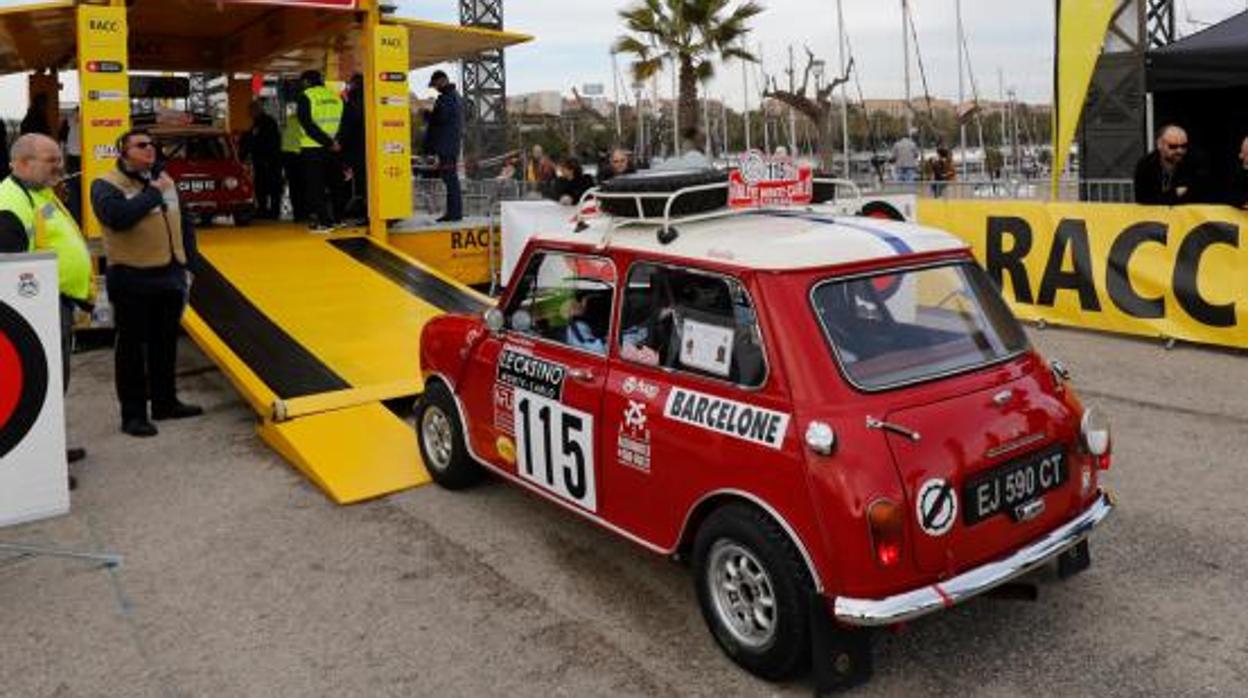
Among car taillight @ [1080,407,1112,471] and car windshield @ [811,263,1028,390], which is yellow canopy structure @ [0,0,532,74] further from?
car taillight @ [1080,407,1112,471]

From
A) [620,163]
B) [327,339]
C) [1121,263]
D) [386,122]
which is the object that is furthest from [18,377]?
[1121,263]

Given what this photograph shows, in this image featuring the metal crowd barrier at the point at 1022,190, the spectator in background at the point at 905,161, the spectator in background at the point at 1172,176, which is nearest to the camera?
the spectator in background at the point at 1172,176

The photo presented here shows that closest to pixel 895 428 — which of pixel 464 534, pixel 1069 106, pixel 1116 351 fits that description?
pixel 464 534

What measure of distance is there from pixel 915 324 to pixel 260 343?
5.50 m

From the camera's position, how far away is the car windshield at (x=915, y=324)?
3.98m

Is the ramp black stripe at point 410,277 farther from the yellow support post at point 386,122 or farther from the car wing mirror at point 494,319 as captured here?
the car wing mirror at point 494,319

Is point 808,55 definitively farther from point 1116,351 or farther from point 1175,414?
point 1175,414

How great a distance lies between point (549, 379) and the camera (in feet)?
16.2

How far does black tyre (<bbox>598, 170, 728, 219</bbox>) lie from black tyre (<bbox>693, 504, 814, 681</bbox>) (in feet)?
4.97

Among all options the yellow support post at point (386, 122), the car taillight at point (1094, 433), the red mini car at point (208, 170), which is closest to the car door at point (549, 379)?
the car taillight at point (1094, 433)

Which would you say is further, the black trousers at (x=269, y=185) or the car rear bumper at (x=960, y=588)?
the black trousers at (x=269, y=185)

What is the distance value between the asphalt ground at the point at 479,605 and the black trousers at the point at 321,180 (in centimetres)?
593

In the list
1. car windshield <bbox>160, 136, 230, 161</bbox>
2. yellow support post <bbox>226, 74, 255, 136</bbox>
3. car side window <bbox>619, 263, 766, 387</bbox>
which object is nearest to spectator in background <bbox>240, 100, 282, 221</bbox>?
car windshield <bbox>160, 136, 230, 161</bbox>

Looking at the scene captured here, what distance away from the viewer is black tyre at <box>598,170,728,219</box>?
4832 mm
